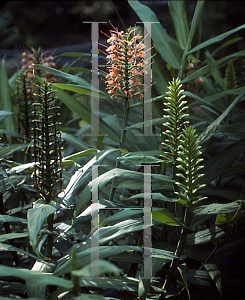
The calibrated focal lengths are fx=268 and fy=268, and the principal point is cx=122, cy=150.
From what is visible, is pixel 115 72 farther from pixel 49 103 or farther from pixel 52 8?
pixel 52 8

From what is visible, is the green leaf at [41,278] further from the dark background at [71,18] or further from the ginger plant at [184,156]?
the dark background at [71,18]

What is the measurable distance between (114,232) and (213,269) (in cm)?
16

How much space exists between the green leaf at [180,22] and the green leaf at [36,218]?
0.39m

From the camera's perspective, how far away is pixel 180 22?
1.66 feet

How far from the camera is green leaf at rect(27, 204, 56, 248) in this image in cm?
22

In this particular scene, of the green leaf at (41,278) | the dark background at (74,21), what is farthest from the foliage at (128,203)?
the dark background at (74,21)

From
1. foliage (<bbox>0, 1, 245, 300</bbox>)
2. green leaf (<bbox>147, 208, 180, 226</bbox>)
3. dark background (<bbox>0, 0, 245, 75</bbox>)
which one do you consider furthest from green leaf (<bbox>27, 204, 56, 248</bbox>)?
dark background (<bbox>0, 0, 245, 75</bbox>)

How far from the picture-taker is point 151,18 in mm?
514

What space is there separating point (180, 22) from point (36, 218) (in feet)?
1.45

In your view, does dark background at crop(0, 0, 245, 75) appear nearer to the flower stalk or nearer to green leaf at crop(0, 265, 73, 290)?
the flower stalk

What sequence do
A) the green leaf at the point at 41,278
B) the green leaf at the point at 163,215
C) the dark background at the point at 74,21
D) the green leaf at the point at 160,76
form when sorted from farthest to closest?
1. the dark background at the point at 74,21
2. the green leaf at the point at 160,76
3. the green leaf at the point at 163,215
4. the green leaf at the point at 41,278

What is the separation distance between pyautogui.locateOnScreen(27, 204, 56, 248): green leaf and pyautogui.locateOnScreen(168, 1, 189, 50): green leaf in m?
0.39

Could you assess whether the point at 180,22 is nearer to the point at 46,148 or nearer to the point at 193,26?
the point at 193,26

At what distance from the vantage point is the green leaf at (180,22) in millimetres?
495
